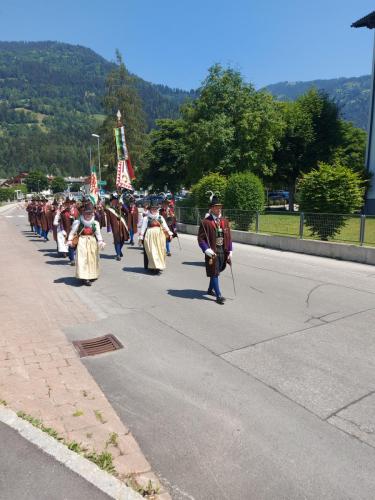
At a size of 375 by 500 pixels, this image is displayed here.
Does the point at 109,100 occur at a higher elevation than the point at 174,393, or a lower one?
higher

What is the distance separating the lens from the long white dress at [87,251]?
8.64 m

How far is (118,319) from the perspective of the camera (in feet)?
20.9

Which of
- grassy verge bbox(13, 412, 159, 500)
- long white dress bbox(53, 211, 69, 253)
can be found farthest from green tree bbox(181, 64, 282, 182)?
grassy verge bbox(13, 412, 159, 500)

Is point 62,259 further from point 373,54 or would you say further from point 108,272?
point 373,54

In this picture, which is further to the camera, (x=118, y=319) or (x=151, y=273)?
(x=151, y=273)

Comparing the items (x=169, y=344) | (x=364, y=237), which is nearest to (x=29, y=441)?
(x=169, y=344)

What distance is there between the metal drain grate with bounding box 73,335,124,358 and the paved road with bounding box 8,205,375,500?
0.53 feet

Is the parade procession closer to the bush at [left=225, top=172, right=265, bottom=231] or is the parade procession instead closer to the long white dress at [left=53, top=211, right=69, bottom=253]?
the long white dress at [left=53, top=211, right=69, bottom=253]

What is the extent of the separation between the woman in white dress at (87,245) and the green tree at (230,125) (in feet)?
60.8

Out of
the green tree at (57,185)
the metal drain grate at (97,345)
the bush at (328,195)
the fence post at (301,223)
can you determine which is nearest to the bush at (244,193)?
the bush at (328,195)

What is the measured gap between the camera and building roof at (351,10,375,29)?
89.1ft

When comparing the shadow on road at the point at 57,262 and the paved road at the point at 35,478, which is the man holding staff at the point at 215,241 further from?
the shadow on road at the point at 57,262

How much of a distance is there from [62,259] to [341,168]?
1013 centimetres

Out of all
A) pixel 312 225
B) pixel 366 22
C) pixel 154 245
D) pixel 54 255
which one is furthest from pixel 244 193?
pixel 366 22
